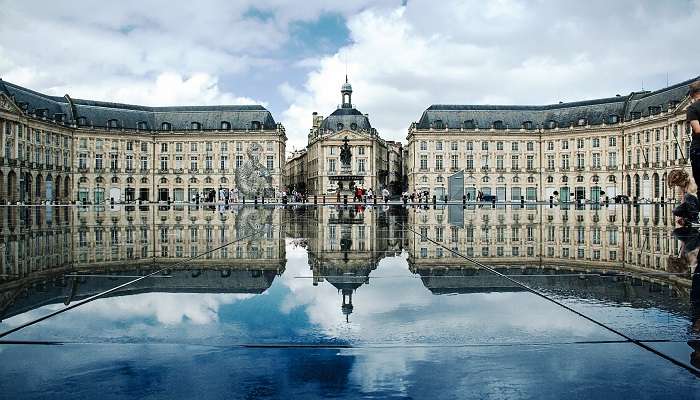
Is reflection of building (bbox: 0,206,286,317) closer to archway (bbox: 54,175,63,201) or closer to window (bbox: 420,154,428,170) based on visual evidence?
archway (bbox: 54,175,63,201)

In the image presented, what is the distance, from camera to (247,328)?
3.99 metres

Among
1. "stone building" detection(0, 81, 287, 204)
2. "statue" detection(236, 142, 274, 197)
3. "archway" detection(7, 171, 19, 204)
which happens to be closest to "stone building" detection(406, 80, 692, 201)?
"stone building" detection(0, 81, 287, 204)

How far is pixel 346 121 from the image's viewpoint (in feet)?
317

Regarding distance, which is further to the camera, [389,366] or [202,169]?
[202,169]

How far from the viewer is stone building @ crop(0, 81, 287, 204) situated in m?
81.3

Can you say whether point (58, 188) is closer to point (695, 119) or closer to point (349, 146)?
point (349, 146)

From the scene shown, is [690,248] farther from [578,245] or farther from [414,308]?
[414,308]

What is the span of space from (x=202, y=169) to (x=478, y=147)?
43442 mm

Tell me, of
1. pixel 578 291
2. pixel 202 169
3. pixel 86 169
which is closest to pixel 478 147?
pixel 202 169

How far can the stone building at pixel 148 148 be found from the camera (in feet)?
267

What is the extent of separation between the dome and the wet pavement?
8836 cm

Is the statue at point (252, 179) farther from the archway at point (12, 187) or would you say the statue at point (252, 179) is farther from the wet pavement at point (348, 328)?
the wet pavement at point (348, 328)

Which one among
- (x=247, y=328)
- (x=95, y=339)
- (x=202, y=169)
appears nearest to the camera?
(x=95, y=339)

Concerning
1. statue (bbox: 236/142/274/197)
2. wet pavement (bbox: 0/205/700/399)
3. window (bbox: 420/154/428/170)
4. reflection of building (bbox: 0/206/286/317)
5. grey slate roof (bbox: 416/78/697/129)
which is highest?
grey slate roof (bbox: 416/78/697/129)
